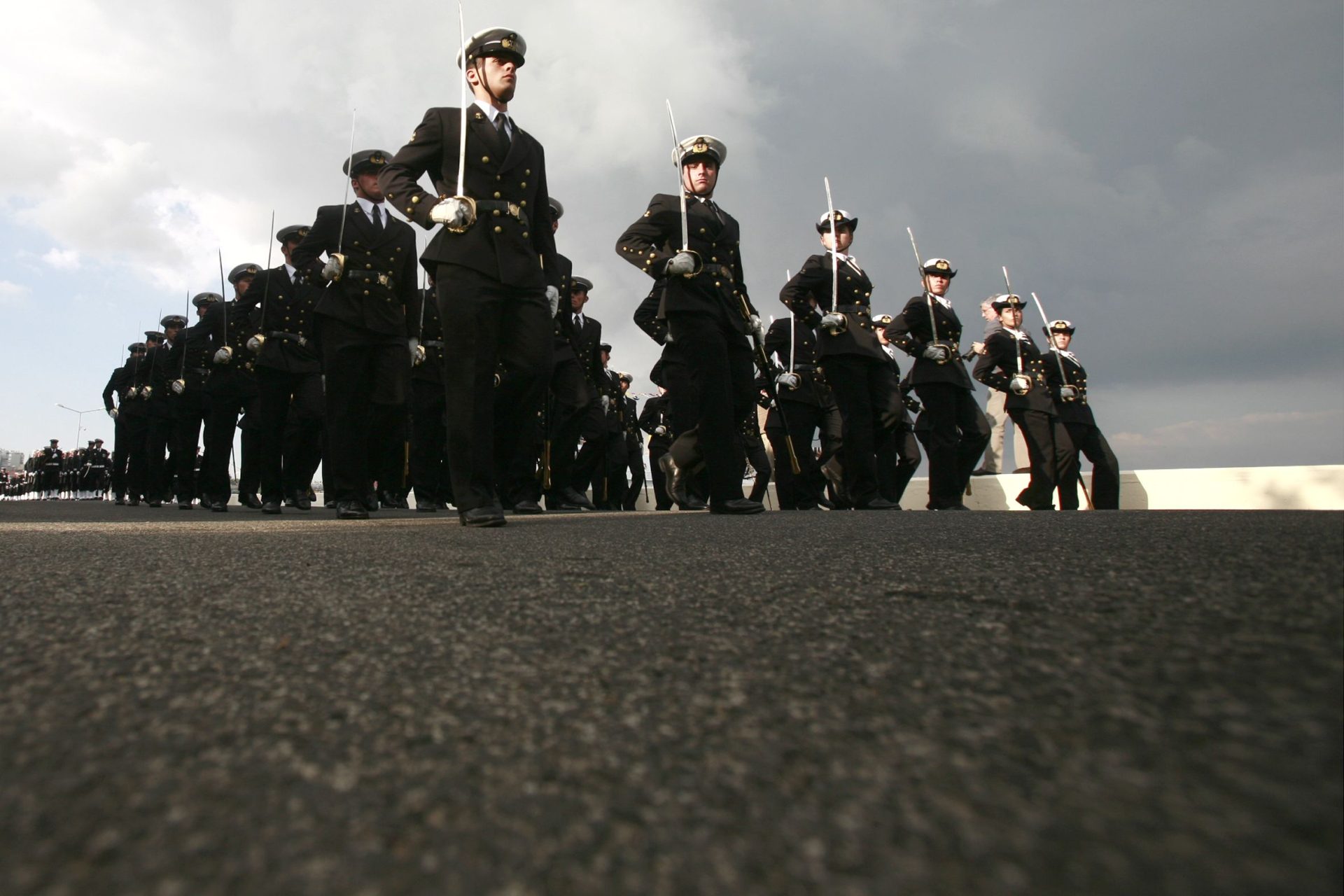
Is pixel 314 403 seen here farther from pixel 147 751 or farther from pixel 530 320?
pixel 147 751

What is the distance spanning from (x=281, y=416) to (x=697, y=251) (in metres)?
3.80

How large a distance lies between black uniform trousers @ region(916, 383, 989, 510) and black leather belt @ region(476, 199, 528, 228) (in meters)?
3.78

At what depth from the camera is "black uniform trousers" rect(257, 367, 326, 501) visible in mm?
6344

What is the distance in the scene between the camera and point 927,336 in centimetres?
659

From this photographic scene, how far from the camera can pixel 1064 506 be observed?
7023mm

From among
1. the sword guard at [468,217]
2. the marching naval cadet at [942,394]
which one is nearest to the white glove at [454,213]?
the sword guard at [468,217]

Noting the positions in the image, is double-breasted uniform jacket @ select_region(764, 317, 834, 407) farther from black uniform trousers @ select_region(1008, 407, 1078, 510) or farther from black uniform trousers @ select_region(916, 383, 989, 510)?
black uniform trousers @ select_region(1008, 407, 1078, 510)

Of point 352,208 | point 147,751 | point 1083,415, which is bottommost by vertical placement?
point 147,751

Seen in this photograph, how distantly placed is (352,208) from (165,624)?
440 centimetres

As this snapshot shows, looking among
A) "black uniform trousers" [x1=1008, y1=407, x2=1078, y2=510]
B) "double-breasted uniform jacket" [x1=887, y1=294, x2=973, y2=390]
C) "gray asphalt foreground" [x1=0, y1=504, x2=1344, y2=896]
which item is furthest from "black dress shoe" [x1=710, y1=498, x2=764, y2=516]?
"black uniform trousers" [x1=1008, y1=407, x2=1078, y2=510]

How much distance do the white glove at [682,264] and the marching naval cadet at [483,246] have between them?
2.00 ft

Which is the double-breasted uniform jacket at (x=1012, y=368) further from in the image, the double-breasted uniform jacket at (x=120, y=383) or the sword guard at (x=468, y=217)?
the double-breasted uniform jacket at (x=120, y=383)

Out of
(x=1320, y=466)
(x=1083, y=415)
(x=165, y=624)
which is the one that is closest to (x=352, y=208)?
(x=165, y=624)

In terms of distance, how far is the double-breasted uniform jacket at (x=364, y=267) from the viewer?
15.3 feet
